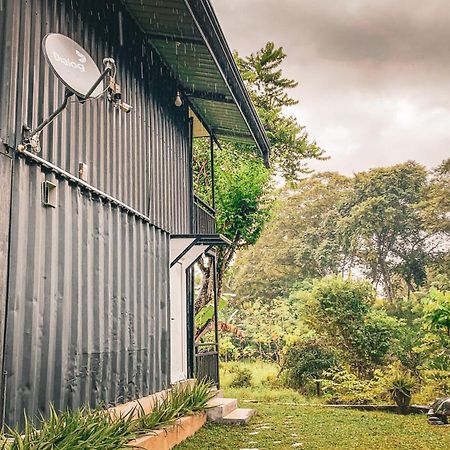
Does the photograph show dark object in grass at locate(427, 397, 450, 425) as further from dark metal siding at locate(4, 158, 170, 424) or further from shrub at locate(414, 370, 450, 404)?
dark metal siding at locate(4, 158, 170, 424)

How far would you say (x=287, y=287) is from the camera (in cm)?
3083

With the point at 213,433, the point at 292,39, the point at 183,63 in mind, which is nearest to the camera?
the point at 213,433

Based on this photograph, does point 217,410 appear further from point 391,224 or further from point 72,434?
point 391,224

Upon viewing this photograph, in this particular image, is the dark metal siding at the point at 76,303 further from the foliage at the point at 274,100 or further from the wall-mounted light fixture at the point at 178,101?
the foliage at the point at 274,100

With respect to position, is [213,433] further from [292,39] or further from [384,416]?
[292,39]

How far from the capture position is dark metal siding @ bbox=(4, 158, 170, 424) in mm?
4539

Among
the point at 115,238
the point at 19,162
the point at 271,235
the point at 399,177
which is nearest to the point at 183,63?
the point at 115,238

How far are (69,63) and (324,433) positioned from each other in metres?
5.68

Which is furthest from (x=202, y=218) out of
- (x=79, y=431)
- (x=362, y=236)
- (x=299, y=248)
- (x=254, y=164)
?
(x=299, y=248)

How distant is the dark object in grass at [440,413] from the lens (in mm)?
8500

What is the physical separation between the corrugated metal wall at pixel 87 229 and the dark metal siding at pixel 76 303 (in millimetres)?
12

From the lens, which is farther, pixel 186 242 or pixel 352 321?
pixel 352 321

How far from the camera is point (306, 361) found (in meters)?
13.1

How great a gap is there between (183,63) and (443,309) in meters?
5.90
